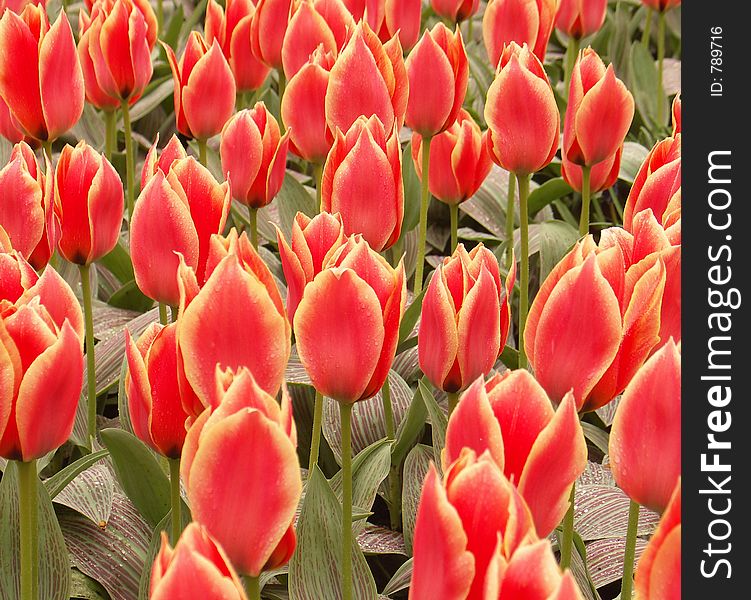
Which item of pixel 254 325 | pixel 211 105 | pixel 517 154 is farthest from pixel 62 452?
pixel 254 325

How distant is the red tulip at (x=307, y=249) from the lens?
0.77 metres

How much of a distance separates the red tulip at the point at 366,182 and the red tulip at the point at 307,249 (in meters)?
0.14

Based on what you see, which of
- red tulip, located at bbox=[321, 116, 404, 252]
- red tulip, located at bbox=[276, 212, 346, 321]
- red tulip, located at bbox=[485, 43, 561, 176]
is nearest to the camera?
red tulip, located at bbox=[276, 212, 346, 321]

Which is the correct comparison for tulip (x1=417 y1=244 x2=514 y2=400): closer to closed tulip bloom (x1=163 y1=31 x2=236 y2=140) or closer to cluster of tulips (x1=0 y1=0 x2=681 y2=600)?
cluster of tulips (x1=0 y1=0 x2=681 y2=600)

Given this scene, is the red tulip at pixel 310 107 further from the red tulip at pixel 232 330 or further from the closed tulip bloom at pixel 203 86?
the red tulip at pixel 232 330

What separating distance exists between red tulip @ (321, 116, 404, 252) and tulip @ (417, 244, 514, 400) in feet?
0.47

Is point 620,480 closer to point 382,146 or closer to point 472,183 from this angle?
point 382,146

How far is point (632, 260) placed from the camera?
760 mm

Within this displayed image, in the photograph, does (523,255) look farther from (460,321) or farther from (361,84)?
(460,321)

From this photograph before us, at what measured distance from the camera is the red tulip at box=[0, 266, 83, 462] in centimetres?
62

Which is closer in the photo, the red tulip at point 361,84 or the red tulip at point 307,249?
the red tulip at point 307,249

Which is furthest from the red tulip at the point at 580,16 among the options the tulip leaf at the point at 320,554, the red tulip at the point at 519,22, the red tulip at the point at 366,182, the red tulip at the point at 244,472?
the red tulip at the point at 244,472

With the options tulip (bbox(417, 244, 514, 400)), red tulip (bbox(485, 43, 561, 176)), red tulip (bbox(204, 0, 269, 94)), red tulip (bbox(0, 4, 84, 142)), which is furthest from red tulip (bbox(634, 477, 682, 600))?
red tulip (bbox(204, 0, 269, 94))
